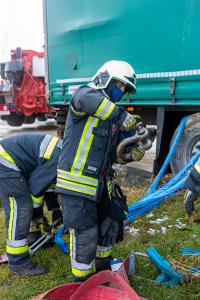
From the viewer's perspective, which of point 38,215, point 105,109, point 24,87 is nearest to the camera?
point 105,109

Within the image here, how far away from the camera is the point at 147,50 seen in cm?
518

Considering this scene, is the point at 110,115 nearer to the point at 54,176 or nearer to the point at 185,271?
the point at 54,176

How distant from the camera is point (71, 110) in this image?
9.53 ft

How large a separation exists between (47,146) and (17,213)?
594mm

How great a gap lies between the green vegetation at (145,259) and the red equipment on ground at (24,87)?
862 cm

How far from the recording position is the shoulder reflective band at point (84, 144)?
2.87 metres

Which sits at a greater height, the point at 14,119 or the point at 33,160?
the point at 33,160

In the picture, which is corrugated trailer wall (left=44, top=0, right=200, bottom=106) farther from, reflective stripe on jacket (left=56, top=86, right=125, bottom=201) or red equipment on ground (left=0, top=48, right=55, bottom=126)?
red equipment on ground (left=0, top=48, right=55, bottom=126)

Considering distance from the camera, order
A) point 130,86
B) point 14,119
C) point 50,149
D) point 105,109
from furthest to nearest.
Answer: point 14,119 < point 50,149 < point 130,86 < point 105,109

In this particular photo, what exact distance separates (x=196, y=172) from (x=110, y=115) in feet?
2.17

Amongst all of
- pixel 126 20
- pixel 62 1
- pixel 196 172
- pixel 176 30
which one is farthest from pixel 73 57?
pixel 196 172

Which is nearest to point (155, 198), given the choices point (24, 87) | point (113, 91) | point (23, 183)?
point (23, 183)

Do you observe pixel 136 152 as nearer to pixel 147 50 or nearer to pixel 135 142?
pixel 135 142

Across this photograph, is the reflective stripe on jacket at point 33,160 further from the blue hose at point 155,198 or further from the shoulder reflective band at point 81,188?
the blue hose at point 155,198
